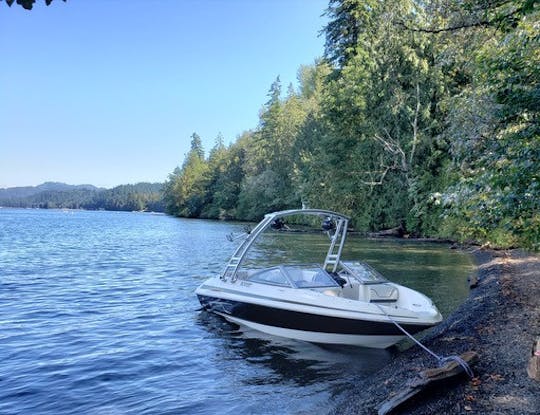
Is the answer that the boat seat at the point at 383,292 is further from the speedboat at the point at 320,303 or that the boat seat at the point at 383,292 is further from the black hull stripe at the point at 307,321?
the black hull stripe at the point at 307,321

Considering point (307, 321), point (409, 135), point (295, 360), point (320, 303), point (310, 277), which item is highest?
point (409, 135)

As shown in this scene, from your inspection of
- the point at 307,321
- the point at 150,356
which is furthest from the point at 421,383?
the point at 150,356

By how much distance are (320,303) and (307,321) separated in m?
0.53

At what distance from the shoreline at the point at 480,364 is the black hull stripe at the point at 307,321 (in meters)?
0.57

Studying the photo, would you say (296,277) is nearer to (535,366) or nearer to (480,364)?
(480,364)

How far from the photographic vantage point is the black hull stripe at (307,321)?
29.8 feet

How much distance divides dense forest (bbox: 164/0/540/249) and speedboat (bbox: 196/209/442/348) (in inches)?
91.6

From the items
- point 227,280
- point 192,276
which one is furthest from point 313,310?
point 192,276

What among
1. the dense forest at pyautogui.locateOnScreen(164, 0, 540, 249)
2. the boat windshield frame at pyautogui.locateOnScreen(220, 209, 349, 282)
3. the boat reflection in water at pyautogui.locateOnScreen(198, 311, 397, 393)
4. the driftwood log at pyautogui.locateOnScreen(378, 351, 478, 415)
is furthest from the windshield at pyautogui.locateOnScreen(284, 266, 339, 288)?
the driftwood log at pyautogui.locateOnScreen(378, 351, 478, 415)

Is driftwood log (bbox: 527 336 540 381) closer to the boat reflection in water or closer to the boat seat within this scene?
the boat reflection in water

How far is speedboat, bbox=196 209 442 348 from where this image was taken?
359 inches

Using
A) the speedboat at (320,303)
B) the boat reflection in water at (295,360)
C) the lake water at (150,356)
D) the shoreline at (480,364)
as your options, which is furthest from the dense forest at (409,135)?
the lake water at (150,356)

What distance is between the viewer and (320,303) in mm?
9477

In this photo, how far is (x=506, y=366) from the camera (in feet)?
21.7
